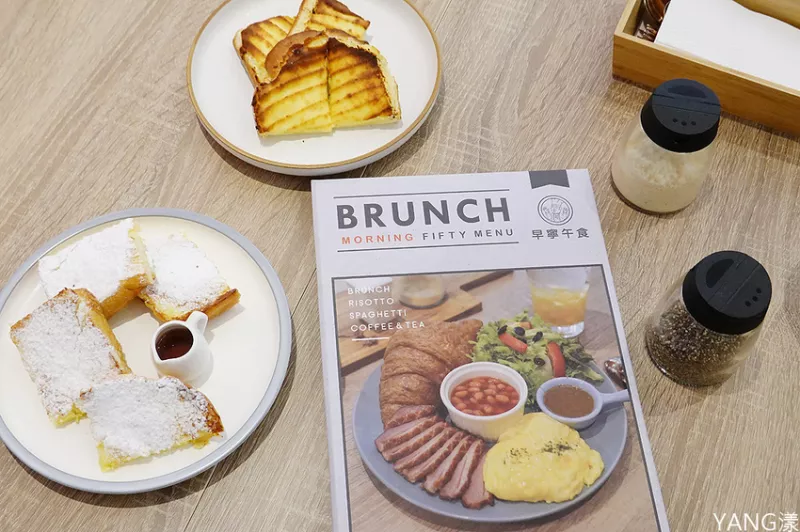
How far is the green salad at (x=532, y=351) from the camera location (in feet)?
2.70

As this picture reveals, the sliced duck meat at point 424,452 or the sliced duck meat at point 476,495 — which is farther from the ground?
the sliced duck meat at point 424,452

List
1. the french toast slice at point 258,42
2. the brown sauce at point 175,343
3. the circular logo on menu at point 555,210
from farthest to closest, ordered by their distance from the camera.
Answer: the french toast slice at point 258,42
the circular logo on menu at point 555,210
the brown sauce at point 175,343

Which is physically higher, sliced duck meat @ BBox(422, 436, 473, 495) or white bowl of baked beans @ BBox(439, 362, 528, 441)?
white bowl of baked beans @ BBox(439, 362, 528, 441)

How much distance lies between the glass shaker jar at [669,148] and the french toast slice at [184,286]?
0.51 metres

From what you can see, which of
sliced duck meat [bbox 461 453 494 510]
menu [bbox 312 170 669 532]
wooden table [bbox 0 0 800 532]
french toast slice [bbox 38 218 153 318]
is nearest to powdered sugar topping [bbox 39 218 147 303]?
french toast slice [bbox 38 218 153 318]

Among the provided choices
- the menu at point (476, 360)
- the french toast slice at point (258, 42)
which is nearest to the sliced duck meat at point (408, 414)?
the menu at point (476, 360)

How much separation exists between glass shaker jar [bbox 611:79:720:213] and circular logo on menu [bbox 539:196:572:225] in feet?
0.27

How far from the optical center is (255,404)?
2.68ft

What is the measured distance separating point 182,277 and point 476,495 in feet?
→ 1.36

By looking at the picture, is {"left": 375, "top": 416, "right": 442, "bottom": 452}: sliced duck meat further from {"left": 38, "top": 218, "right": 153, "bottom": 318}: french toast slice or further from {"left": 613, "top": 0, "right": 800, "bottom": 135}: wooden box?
{"left": 613, "top": 0, "right": 800, "bottom": 135}: wooden box

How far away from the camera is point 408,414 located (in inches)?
31.3

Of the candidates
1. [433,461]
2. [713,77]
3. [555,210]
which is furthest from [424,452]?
[713,77]

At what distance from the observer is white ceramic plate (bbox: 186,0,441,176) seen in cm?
98

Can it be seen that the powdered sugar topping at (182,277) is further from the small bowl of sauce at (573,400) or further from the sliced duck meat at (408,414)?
the small bowl of sauce at (573,400)
